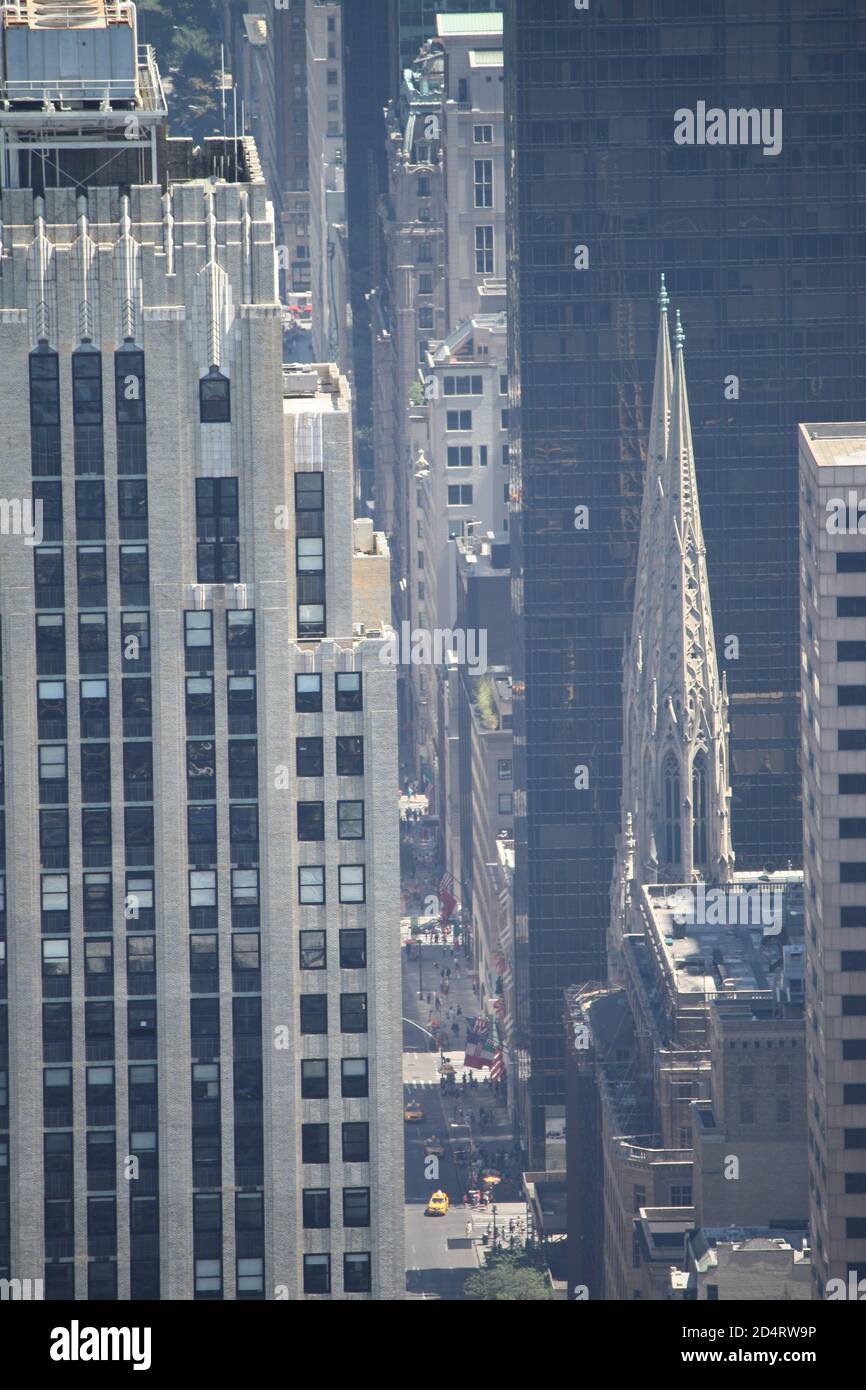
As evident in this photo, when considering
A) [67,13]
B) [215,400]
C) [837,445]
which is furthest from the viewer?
[837,445]

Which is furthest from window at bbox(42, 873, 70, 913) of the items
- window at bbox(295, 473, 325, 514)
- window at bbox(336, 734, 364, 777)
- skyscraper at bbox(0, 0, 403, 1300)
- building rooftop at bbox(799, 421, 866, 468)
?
building rooftop at bbox(799, 421, 866, 468)

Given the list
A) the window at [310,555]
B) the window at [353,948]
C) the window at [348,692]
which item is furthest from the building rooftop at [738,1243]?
the window at [310,555]

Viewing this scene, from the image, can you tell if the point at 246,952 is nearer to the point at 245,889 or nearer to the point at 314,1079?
the point at 245,889

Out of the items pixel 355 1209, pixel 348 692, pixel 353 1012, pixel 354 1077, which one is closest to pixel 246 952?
pixel 353 1012

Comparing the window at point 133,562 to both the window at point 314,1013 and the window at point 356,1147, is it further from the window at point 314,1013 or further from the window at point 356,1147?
the window at point 356,1147

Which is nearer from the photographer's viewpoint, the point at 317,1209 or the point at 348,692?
the point at 348,692

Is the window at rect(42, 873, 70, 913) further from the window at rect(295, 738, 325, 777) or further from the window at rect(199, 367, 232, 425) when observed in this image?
the window at rect(199, 367, 232, 425)
